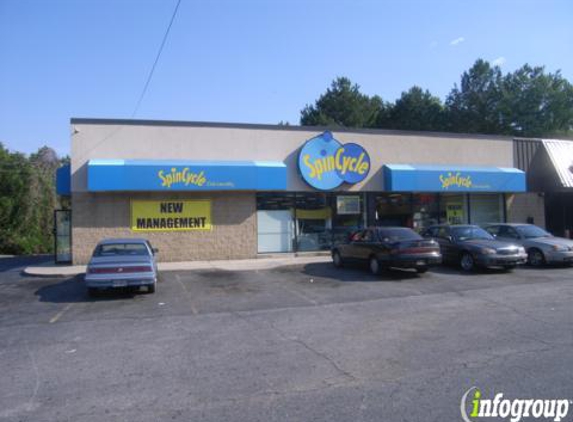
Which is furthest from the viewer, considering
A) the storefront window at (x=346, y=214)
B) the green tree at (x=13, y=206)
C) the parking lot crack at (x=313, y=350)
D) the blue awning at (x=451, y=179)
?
the green tree at (x=13, y=206)

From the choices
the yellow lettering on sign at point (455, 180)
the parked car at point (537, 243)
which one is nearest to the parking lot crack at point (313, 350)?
the parked car at point (537, 243)

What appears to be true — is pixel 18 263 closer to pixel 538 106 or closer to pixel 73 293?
pixel 73 293

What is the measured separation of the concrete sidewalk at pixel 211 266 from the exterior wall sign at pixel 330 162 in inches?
133

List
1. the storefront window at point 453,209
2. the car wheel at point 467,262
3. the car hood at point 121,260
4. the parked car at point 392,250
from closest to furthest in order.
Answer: the car hood at point 121,260 < the parked car at point 392,250 < the car wheel at point 467,262 < the storefront window at point 453,209

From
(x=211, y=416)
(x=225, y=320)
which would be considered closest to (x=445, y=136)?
(x=225, y=320)

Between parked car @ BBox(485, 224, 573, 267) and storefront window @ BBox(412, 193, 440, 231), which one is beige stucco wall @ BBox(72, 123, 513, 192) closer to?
storefront window @ BBox(412, 193, 440, 231)

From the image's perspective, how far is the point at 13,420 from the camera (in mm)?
4672

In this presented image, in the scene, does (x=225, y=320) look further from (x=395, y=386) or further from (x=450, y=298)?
(x=450, y=298)

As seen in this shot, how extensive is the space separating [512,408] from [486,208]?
68.5 feet

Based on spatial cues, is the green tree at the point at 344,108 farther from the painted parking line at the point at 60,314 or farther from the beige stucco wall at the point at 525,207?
the painted parking line at the point at 60,314

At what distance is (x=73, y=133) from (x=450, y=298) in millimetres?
14675

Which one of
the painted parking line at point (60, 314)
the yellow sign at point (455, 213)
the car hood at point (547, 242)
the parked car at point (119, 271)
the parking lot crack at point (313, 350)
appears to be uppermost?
the yellow sign at point (455, 213)

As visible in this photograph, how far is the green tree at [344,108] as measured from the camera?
59375 millimetres

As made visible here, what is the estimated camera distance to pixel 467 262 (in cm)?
1562
